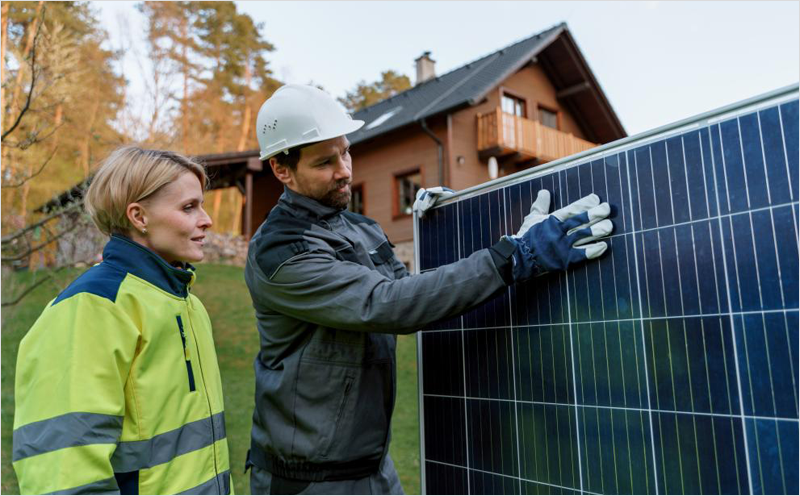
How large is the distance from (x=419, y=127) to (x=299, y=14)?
10.1m

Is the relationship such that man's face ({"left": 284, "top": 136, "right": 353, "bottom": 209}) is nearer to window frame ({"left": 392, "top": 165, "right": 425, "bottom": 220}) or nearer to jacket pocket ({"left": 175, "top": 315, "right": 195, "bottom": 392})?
jacket pocket ({"left": 175, "top": 315, "right": 195, "bottom": 392})

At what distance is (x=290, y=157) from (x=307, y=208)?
215 mm

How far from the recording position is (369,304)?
1930 mm

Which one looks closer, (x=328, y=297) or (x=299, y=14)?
(x=328, y=297)

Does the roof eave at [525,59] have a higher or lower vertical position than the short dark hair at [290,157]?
higher

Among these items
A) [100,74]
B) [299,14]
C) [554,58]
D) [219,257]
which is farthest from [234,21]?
[299,14]

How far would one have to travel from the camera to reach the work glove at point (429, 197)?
8.12ft

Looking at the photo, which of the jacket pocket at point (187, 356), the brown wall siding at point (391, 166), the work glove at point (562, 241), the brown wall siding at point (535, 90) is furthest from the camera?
the brown wall siding at point (535, 90)

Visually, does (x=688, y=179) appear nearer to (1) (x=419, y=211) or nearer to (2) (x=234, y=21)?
(1) (x=419, y=211)

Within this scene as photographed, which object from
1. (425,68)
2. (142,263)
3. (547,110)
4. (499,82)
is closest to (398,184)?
(499,82)

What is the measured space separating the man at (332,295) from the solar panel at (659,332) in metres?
0.14

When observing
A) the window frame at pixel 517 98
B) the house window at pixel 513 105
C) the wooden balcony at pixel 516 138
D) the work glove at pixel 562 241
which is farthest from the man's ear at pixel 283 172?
the house window at pixel 513 105

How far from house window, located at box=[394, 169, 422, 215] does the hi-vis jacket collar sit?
14.2 m

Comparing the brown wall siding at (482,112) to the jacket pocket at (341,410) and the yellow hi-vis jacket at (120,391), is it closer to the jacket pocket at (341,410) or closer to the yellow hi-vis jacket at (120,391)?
the jacket pocket at (341,410)
